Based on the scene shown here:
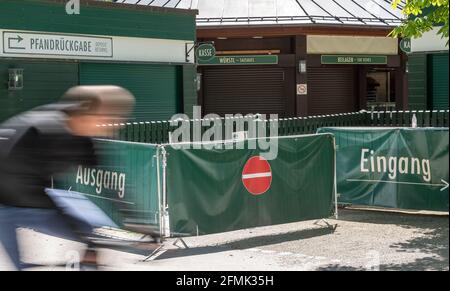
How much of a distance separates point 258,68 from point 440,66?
9.29 m

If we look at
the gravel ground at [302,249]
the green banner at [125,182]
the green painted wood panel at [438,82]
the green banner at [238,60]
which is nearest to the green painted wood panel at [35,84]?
the green banner at [125,182]

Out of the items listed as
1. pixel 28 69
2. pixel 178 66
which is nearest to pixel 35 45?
pixel 28 69

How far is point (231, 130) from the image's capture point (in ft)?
55.5

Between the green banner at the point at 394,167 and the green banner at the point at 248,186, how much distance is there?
98cm

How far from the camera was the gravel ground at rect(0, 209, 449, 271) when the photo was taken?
27.5 feet

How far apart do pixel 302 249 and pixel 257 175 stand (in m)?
1.39

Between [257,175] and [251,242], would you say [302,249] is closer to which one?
[251,242]

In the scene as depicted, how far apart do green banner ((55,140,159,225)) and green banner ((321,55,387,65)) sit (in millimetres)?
18342

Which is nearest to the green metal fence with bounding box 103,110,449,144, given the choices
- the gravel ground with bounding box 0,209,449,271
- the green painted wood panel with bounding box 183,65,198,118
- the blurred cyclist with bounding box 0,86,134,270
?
the gravel ground with bounding box 0,209,449,271

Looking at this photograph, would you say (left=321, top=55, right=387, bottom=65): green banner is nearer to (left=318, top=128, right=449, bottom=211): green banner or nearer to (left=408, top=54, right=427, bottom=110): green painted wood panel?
(left=408, top=54, right=427, bottom=110): green painted wood panel

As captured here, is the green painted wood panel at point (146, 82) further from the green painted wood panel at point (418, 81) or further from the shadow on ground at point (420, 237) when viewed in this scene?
the shadow on ground at point (420, 237)

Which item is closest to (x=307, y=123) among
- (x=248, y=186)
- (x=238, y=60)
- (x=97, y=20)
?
(x=97, y=20)

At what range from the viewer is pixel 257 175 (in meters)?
Result: 10.2

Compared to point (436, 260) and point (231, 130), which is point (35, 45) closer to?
point (231, 130)
